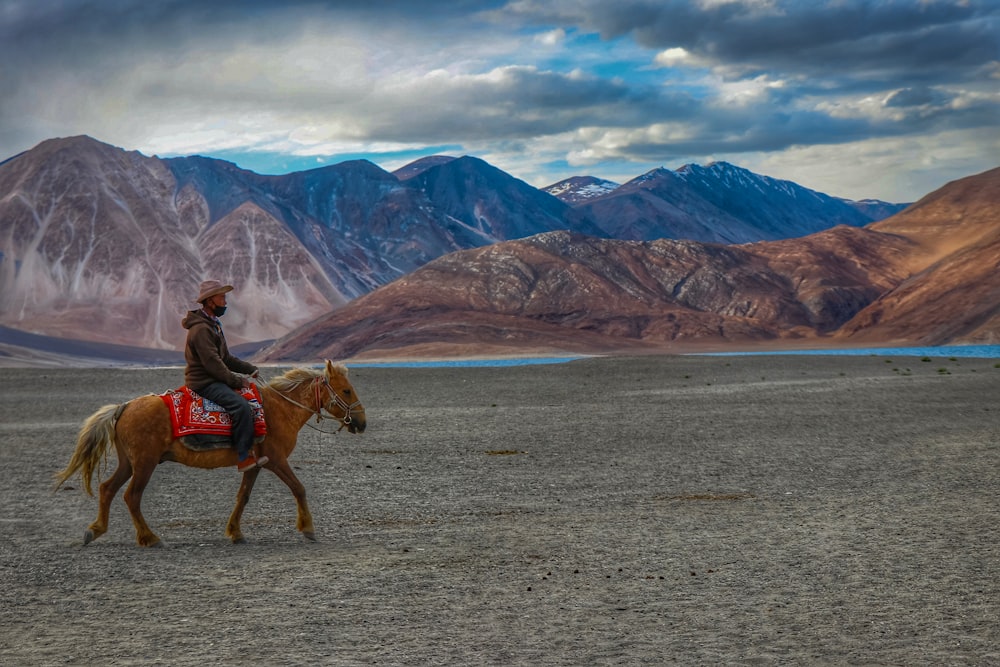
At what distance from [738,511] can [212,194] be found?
615 feet

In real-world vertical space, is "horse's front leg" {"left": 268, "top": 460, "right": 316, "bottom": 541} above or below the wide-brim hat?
below

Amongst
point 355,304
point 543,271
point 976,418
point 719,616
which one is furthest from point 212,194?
point 719,616

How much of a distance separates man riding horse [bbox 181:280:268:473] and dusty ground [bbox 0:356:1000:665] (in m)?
1.04

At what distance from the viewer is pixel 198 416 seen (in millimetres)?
10641

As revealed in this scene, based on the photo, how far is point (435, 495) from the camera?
14.5 m

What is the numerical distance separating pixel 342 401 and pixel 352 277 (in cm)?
17921

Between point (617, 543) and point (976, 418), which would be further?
point (976, 418)

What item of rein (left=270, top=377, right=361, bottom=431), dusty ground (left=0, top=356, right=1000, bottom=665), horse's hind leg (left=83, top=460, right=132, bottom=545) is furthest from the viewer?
rein (left=270, top=377, right=361, bottom=431)

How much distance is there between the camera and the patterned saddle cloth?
1061cm

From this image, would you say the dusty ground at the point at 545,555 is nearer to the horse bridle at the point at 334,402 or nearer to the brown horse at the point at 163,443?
the brown horse at the point at 163,443

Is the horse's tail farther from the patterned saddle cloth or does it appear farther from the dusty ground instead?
the dusty ground

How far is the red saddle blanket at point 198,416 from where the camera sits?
418 inches

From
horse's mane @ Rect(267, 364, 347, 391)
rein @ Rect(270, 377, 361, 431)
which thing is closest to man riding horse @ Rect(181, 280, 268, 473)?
horse's mane @ Rect(267, 364, 347, 391)

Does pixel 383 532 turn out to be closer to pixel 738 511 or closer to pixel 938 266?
pixel 738 511
